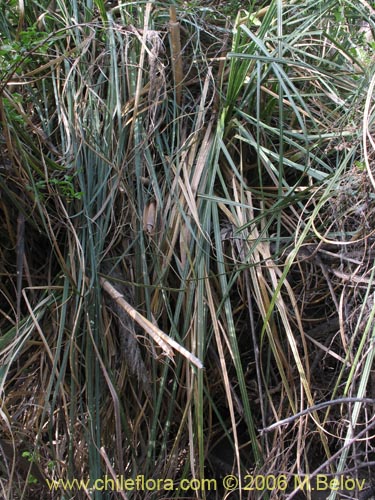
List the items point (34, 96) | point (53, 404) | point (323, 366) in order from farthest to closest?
point (34, 96), point (323, 366), point (53, 404)

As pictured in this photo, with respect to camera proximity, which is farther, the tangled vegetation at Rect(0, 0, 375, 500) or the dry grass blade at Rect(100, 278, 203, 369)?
the tangled vegetation at Rect(0, 0, 375, 500)

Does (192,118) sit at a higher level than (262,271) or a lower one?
higher

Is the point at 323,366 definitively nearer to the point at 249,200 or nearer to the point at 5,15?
the point at 249,200

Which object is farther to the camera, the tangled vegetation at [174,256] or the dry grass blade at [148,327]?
the tangled vegetation at [174,256]

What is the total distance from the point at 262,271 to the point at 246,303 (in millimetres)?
82

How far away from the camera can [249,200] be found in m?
1.31

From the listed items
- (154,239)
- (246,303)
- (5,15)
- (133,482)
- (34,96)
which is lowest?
(133,482)

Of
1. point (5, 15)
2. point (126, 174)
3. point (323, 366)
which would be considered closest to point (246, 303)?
point (323, 366)

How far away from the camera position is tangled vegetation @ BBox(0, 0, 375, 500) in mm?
1167

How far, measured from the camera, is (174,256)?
1271 millimetres

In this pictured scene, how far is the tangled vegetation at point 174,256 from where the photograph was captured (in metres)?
1.17

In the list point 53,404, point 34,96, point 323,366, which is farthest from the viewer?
point 34,96

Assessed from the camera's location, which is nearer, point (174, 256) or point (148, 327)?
point (148, 327)

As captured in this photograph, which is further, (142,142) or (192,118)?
(192,118)
